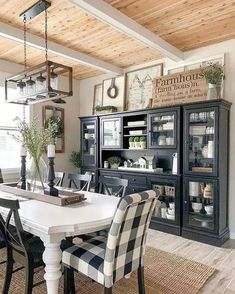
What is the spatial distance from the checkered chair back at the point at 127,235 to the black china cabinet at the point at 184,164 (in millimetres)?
1787

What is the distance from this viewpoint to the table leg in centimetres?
173

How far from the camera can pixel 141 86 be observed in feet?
14.9

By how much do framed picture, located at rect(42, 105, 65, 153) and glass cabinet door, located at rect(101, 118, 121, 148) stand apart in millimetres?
958

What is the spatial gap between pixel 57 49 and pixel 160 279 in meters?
3.24

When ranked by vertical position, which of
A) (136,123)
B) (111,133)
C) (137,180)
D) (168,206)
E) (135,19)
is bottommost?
(168,206)

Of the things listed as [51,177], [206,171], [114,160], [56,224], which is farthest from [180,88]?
[56,224]

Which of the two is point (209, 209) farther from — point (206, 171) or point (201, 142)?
point (201, 142)

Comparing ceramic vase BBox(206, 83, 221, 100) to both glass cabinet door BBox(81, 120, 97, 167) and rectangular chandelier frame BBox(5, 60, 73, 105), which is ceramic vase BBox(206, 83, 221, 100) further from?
glass cabinet door BBox(81, 120, 97, 167)

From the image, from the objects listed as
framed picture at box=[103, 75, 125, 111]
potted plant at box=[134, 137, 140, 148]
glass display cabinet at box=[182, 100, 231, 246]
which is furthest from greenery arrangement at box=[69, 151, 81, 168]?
glass display cabinet at box=[182, 100, 231, 246]

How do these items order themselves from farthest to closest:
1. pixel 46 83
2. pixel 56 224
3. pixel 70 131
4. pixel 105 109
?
pixel 70 131 < pixel 105 109 < pixel 46 83 < pixel 56 224

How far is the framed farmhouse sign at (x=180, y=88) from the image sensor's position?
370 cm

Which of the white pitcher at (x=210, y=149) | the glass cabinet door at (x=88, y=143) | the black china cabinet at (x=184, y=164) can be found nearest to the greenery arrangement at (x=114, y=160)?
the black china cabinet at (x=184, y=164)

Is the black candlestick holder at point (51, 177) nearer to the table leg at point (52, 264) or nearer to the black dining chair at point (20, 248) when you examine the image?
the black dining chair at point (20, 248)

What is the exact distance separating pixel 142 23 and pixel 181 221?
268cm
